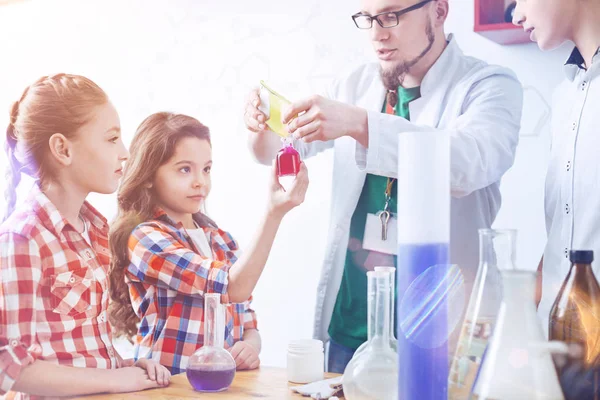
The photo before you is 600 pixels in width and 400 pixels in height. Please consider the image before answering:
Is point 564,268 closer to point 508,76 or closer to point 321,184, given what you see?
point 508,76

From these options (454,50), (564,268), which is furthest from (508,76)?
(564,268)

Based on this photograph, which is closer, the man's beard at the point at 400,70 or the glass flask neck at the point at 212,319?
the glass flask neck at the point at 212,319

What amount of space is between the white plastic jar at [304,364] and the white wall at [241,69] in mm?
851

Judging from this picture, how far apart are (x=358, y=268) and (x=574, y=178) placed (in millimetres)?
558

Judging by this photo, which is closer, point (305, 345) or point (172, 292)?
point (305, 345)

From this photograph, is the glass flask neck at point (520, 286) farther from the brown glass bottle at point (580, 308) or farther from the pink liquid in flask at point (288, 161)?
the pink liquid in flask at point (288, 161)

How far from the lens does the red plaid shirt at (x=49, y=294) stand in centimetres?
106

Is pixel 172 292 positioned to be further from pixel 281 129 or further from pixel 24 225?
pixel 281 129

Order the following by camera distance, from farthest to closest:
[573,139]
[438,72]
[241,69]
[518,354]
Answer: [241,69] < [438,72] < [573,139] < [518,354]

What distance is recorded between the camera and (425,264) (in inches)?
25.9

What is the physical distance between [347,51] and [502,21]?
49cm

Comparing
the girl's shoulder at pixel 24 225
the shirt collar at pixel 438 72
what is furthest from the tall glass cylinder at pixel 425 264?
the shirt collar at pixel 438 72

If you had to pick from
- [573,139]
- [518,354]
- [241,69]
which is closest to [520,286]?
[518,354]

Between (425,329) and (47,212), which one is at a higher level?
(47,212)
